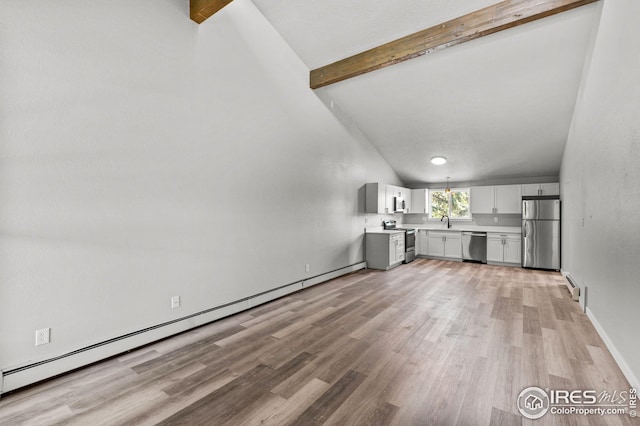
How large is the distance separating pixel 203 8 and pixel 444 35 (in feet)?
9.80

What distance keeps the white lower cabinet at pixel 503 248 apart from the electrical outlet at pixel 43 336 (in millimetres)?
8090

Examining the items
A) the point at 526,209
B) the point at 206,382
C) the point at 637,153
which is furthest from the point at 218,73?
the point at 526,209

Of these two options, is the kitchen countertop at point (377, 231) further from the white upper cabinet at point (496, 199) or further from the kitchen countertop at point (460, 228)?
the white upper cabinet at point (496, 199)

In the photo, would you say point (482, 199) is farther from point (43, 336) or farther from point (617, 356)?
point (43, 336)

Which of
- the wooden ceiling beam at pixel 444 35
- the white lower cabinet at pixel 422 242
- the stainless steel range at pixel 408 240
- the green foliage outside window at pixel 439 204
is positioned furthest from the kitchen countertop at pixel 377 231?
the wooden ceiling beam at pixel 444 35

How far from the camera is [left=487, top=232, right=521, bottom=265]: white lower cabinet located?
7047mm

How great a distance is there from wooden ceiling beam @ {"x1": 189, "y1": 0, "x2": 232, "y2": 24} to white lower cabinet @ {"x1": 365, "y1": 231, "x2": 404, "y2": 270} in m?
5.02

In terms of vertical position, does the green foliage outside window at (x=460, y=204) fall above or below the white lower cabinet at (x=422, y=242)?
above

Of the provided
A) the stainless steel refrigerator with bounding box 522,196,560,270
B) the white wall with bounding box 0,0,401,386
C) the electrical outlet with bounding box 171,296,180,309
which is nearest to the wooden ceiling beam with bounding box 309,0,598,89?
the white wall with bounding box 0,0,401,386

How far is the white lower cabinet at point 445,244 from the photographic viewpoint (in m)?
7.85

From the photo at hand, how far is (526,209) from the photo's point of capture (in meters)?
6.68

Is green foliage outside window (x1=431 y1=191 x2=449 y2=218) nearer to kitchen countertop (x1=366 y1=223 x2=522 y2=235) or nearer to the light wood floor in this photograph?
kitchen countertop (x1=366 y1=223 x2=522 y2=235)

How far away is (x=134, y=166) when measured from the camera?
279 cm

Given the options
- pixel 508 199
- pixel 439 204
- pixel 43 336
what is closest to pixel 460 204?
pixel 439 204
